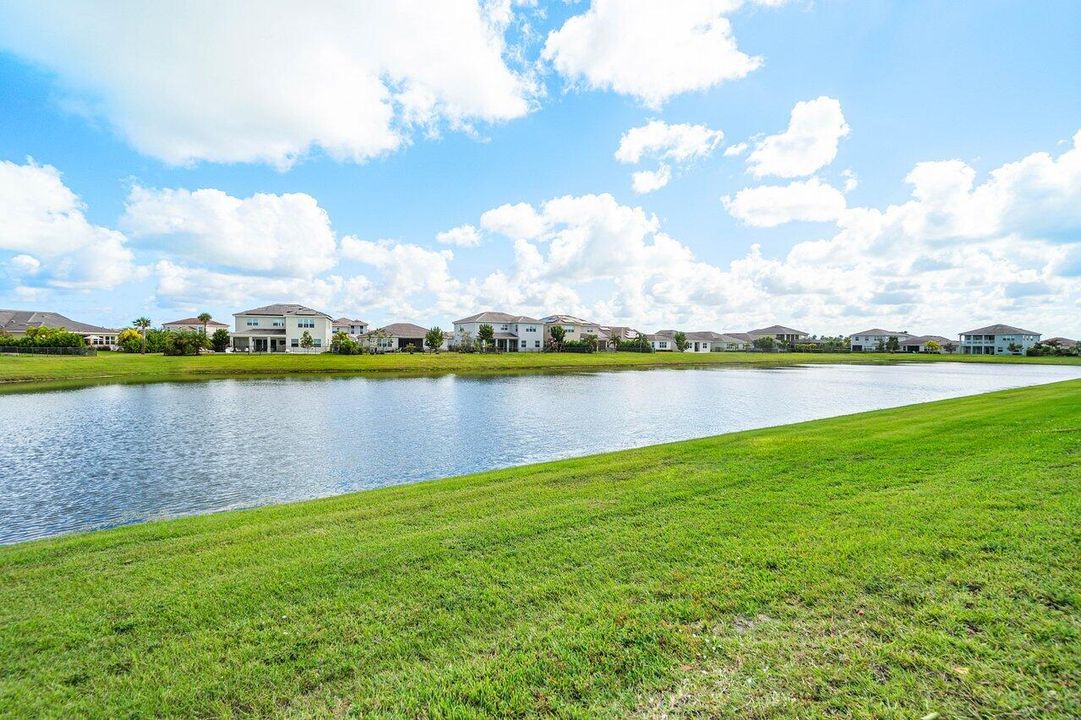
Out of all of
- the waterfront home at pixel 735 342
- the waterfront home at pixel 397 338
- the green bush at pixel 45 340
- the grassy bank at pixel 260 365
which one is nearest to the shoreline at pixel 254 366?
the grassy bank at pixel 260 365

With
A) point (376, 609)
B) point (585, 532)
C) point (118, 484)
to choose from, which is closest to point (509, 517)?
point (585, 532)


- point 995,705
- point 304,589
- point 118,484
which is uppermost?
point 995,705

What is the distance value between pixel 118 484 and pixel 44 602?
33.3 ft

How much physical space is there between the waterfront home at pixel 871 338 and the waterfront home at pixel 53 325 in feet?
571

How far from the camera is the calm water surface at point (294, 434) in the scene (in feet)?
43.2

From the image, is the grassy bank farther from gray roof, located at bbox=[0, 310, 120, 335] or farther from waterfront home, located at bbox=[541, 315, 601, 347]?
gray roof, located at bbox=[0, 310, 120, 335]

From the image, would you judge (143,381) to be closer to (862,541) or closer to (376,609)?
(376,609)

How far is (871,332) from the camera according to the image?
146 m

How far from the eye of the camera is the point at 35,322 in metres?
89.8

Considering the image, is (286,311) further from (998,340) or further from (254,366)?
(998,340)

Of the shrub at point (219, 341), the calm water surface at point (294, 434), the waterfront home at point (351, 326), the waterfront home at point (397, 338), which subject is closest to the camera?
the calm water surface at point (294, 434)

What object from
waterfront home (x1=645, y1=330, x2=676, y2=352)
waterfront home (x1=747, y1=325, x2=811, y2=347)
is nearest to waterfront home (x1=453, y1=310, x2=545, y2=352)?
waterfront home (x1=645, y1=330, x2=676, y2=352)

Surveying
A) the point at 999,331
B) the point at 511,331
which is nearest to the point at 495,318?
the point at 511,331

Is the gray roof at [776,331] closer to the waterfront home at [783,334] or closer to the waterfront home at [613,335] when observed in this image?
the waterfront home at [783,334]
